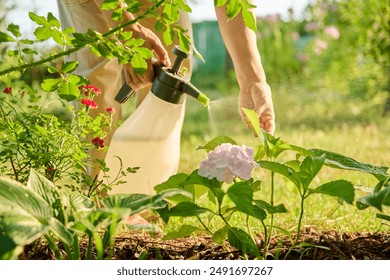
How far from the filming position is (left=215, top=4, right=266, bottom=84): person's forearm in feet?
7.14

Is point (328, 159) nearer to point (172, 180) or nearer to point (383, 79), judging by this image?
point (172, 180)

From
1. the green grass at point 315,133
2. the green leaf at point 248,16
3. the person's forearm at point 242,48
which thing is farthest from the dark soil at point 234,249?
the person's forearm at point 242,48

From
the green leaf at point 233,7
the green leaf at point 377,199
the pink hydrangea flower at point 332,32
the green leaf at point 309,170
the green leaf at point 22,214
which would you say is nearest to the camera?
the green leaf at point 22,214

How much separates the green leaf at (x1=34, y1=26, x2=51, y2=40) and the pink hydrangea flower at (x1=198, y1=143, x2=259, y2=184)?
42 centimetres

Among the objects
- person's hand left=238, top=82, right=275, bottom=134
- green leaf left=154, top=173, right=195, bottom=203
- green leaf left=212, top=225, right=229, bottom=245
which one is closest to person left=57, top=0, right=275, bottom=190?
person's hand left=238, top=82, right=275, bottom=134

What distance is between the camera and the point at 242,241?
1.49 metres

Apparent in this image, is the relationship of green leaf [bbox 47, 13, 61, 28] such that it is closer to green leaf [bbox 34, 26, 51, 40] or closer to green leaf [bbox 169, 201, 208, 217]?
green leaf [bbox 34, 26, 51, 40]

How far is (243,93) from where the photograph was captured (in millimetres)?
2188

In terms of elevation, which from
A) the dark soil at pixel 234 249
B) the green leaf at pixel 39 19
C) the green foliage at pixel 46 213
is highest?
the green leaf at pixel 39 19

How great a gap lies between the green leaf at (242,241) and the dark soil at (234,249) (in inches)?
2.8

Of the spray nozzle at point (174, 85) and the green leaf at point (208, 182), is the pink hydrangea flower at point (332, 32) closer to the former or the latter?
the spray nozzle at point (174, 85)

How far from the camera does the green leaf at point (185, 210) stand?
1.43 metres
